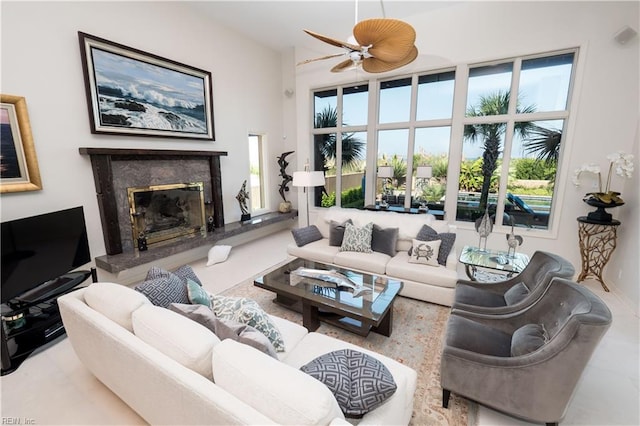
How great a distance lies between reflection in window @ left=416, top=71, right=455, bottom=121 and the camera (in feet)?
15.1

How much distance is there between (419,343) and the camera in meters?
2.44

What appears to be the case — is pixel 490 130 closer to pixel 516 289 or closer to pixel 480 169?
pixel 480 169

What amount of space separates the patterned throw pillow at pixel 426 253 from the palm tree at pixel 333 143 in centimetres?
284

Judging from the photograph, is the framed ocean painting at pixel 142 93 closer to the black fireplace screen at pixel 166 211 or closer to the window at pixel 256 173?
the black fireplace screen at pixel 166 211

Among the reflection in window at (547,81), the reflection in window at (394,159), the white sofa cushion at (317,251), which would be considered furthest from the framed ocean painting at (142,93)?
the reflection in window at (547,81)

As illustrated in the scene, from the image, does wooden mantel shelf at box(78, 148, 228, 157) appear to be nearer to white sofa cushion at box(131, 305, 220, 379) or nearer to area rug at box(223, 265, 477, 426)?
area rug at box(223, 265, 477, 426)

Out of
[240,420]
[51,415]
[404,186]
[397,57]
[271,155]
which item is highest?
[397,57]

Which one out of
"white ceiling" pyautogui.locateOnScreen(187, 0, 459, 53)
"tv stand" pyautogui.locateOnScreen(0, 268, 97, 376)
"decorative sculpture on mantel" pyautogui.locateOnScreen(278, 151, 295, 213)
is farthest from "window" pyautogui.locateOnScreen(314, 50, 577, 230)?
"tv stand" pyautogui.locateOnScreen(0, 268, 97, 376)

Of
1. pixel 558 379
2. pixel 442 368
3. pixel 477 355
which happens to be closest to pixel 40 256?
pixel 442 368

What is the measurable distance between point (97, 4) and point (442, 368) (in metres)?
5.14

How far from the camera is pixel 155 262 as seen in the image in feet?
12.7

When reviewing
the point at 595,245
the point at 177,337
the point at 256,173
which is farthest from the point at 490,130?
the point at 177,337

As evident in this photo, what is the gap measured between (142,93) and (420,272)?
4.33 m

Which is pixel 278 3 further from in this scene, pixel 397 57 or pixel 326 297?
pixel 326 297
